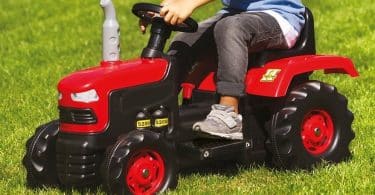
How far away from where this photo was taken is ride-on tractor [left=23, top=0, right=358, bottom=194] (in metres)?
4.65

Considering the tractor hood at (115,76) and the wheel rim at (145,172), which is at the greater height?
the tractor hood at (115,76)

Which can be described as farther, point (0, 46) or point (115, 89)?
point (0, 46)

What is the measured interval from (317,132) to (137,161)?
1.44 meters

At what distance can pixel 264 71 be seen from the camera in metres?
5.24

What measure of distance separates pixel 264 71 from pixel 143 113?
90cm

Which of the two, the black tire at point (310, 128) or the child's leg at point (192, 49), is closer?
the black tire at point (310, 128)

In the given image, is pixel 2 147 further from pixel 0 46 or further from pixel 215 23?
pixel 0 46

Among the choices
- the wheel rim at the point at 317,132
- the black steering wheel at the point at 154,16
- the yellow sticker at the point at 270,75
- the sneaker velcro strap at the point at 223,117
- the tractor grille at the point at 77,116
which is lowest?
the wheel rim at the point at 317,132

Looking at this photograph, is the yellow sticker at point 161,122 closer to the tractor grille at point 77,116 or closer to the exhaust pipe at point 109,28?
the tractor grille at point 77,116

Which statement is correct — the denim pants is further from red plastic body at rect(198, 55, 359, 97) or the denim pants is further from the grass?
the grass

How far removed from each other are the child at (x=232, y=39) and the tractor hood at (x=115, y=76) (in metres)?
0.30

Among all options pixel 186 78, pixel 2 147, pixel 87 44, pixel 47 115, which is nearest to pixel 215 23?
pixel 186 78

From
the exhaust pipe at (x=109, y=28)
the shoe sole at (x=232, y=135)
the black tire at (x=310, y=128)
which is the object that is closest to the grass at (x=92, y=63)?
the black tire at (x=310, y=128)

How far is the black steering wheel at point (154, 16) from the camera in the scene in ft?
16.3
